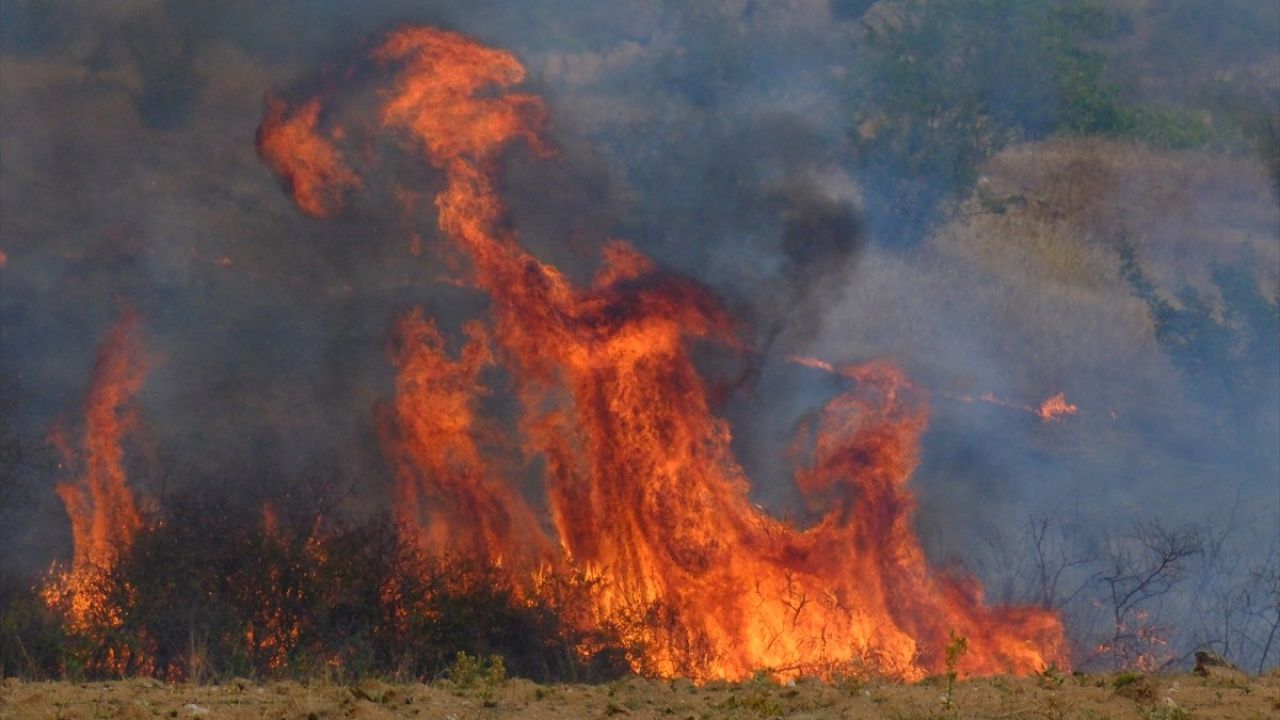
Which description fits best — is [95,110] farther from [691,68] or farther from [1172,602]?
[1172,602]

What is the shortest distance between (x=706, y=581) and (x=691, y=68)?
10.6 metres

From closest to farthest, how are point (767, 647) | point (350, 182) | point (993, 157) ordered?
1. point (767, 647)
2. point (350, 182)
3. point (993, 157)

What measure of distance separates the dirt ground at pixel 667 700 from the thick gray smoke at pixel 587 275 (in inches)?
254

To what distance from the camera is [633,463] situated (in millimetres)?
16109

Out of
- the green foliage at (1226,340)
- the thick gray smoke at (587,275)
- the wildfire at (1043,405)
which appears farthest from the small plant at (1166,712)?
the green foliage at (1226,340)

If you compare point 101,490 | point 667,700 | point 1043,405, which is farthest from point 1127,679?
point 101,490

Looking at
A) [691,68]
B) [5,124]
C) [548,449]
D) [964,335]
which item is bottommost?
[548,449]

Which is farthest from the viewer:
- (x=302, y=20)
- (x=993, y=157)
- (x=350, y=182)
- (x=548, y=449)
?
(x=993, y=157)

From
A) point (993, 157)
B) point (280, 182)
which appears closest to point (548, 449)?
point (280, 182)

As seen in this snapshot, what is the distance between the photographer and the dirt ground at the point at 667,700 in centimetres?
881

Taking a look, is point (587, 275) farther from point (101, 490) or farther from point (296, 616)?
point (101, 490)

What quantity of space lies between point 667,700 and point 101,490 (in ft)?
35.8

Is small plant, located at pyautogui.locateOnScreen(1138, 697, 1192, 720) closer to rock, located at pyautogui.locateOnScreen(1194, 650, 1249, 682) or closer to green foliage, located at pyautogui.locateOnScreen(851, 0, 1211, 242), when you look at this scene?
rock, located at pyautogui.locateOnScreen(1194, 650, 1249, 682)

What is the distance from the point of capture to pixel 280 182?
64.7ft
